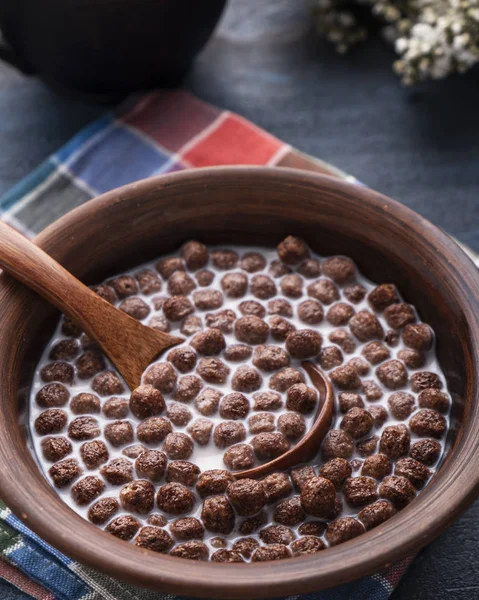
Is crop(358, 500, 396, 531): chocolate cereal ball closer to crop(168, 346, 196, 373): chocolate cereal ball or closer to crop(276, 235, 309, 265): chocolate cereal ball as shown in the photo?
crop(168, 346, 196, 373): chocolate cereal ball

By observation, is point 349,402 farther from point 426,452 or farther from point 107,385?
point 107,385

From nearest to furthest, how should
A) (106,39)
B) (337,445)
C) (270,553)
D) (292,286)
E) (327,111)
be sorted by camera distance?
(270,553)
(337,445)
(292,286)
(106,39)
(327,111)

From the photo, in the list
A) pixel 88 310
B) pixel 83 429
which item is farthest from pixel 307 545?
pixel 88 310

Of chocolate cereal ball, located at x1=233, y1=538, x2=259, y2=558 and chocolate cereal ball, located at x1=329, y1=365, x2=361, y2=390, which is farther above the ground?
chocolate cereal ball, located at x1=329, y1=365, x2=361, y2=390

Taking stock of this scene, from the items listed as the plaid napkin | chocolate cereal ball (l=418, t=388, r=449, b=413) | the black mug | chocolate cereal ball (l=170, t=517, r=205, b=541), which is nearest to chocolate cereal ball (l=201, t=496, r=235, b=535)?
chocolate cereal ball (l=170, t=517, r=205, b=541)

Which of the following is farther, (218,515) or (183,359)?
(183,359)

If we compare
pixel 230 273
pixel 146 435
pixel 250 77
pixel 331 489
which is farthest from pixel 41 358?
pixel 250 77

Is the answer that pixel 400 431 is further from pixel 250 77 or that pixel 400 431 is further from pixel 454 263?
pixel 250 77
